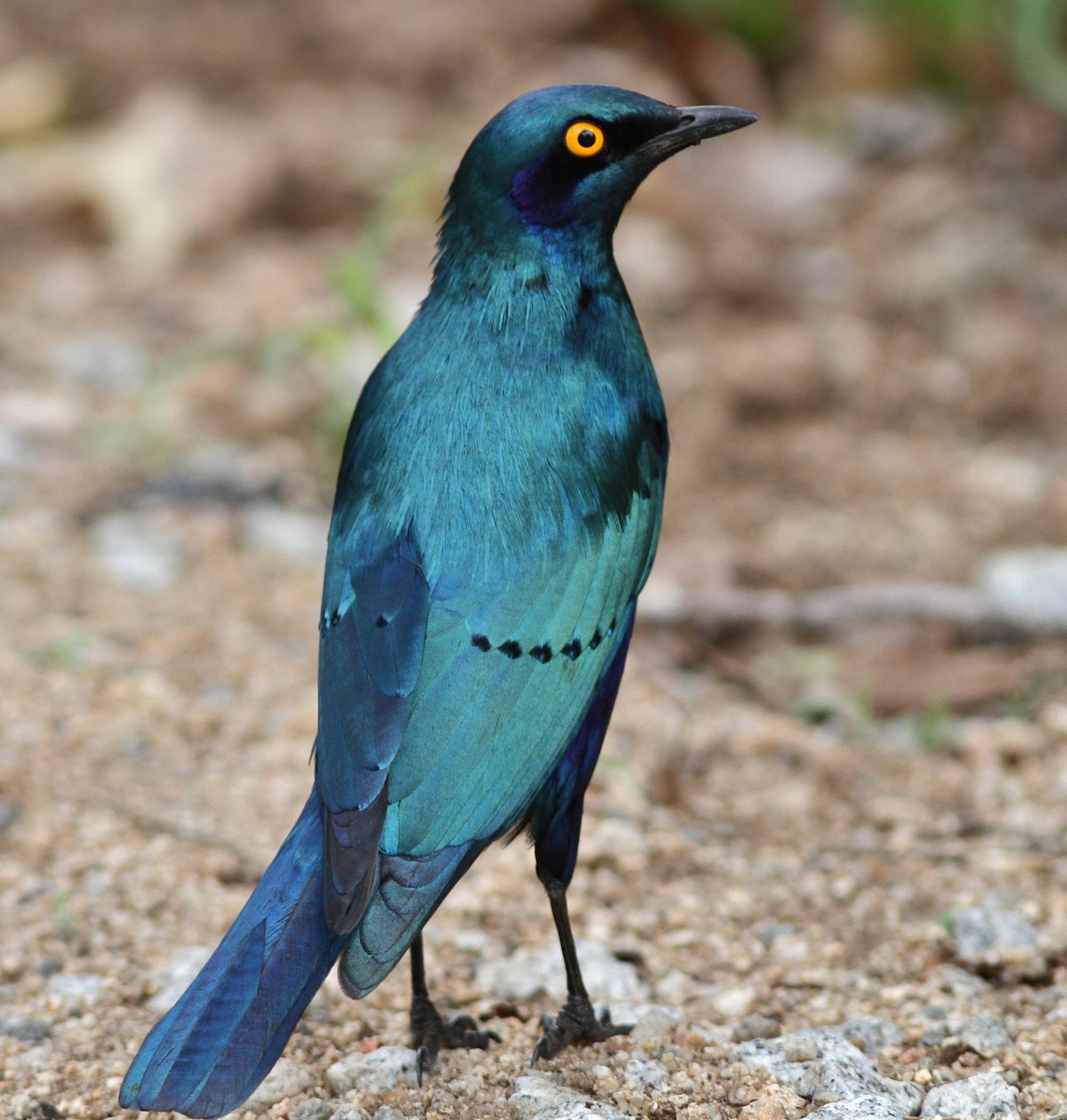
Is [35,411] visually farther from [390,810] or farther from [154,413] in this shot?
[390,810]

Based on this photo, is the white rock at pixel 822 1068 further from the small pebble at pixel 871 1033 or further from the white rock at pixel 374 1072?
the white rock at pixel 374 1072

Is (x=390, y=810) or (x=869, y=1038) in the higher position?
(x=390, y=810)

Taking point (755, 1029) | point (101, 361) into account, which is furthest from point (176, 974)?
point (101, 361)

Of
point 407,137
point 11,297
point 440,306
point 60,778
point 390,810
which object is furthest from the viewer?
point 407,137

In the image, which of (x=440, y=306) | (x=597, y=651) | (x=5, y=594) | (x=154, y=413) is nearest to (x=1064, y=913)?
(x=597, y=651)

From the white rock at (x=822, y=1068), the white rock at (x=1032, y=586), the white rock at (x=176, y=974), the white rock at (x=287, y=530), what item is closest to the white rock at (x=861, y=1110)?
the white rock at (x=822, y=1068)

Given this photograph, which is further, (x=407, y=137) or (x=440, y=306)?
(x=407, y=137)

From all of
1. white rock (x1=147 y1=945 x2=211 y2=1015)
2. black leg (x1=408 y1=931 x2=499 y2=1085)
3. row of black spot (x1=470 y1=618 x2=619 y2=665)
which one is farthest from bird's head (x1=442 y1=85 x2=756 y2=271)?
white rock (x1=147 y1=945 x2=211 y2=1015)
